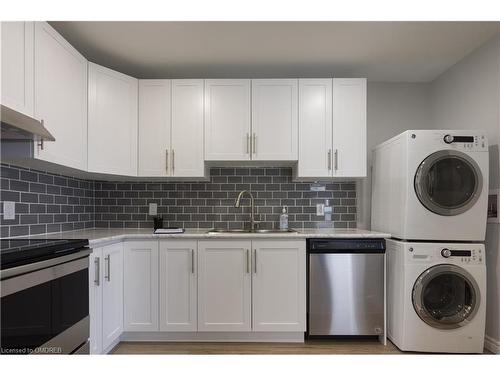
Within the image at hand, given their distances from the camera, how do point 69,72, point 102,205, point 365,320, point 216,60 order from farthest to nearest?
point 102,205 → point 216,60 → point 365,320 → point 69,72

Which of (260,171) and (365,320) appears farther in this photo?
(260,171)

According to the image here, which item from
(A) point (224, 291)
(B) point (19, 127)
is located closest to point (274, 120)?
(A) point (224, 291)

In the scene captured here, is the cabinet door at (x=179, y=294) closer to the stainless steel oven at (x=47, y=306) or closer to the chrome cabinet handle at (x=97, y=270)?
the chrome cabinet handle at (x=97, y=270)

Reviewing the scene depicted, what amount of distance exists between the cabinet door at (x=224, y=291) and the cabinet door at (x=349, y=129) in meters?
1.21

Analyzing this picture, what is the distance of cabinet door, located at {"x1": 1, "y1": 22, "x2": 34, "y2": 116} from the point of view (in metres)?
1.77

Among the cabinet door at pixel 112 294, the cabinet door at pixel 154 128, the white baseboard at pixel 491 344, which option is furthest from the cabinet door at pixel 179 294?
the white baseboard at pixel 491 344

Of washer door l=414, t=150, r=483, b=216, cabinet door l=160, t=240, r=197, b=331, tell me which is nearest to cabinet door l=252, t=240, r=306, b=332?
cabinet door l=160, t=240, r=197, b=331

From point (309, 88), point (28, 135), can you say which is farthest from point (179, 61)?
point (28, 135)

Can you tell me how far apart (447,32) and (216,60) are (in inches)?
74.0

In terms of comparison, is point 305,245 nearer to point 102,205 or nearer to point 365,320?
point 365,320

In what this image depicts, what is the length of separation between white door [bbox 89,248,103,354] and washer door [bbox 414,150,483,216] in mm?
2438

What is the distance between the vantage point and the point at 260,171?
346 cm

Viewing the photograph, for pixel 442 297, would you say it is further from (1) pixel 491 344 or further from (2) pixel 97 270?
(2) pixel 97 270

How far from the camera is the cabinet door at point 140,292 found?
2.74m
